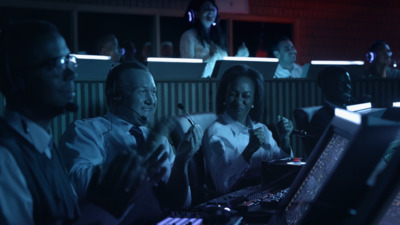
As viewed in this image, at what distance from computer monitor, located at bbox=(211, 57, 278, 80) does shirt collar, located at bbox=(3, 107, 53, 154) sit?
9.00 feet

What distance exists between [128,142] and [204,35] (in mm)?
2886

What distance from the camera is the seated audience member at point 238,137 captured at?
2598mm

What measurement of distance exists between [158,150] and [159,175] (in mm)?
64

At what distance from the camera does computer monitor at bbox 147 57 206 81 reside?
3.63 meters

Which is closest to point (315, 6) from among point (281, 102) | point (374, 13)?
point (374, 13)

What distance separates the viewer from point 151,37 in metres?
8.20

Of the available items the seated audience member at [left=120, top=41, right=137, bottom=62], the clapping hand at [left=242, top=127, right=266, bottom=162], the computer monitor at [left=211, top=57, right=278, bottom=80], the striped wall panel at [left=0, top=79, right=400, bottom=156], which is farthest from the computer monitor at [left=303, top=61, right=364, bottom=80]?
the seated audience member at [left=120, top=41, right=137, bottom=62]

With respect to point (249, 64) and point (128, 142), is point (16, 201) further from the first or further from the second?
point (249, 64)

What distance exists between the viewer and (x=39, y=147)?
1.22 meters

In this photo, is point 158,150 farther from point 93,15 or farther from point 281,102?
point 93,15

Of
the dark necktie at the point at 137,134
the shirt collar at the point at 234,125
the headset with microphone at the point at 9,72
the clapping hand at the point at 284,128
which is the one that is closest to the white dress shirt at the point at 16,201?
the headset with microphone at the point at 9,72

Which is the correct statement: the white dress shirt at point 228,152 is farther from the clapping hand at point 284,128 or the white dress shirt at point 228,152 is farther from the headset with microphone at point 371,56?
the headset with microphone at point 371,56

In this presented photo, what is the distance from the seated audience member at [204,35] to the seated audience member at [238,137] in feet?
6.12

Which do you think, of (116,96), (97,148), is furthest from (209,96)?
(97,148)
